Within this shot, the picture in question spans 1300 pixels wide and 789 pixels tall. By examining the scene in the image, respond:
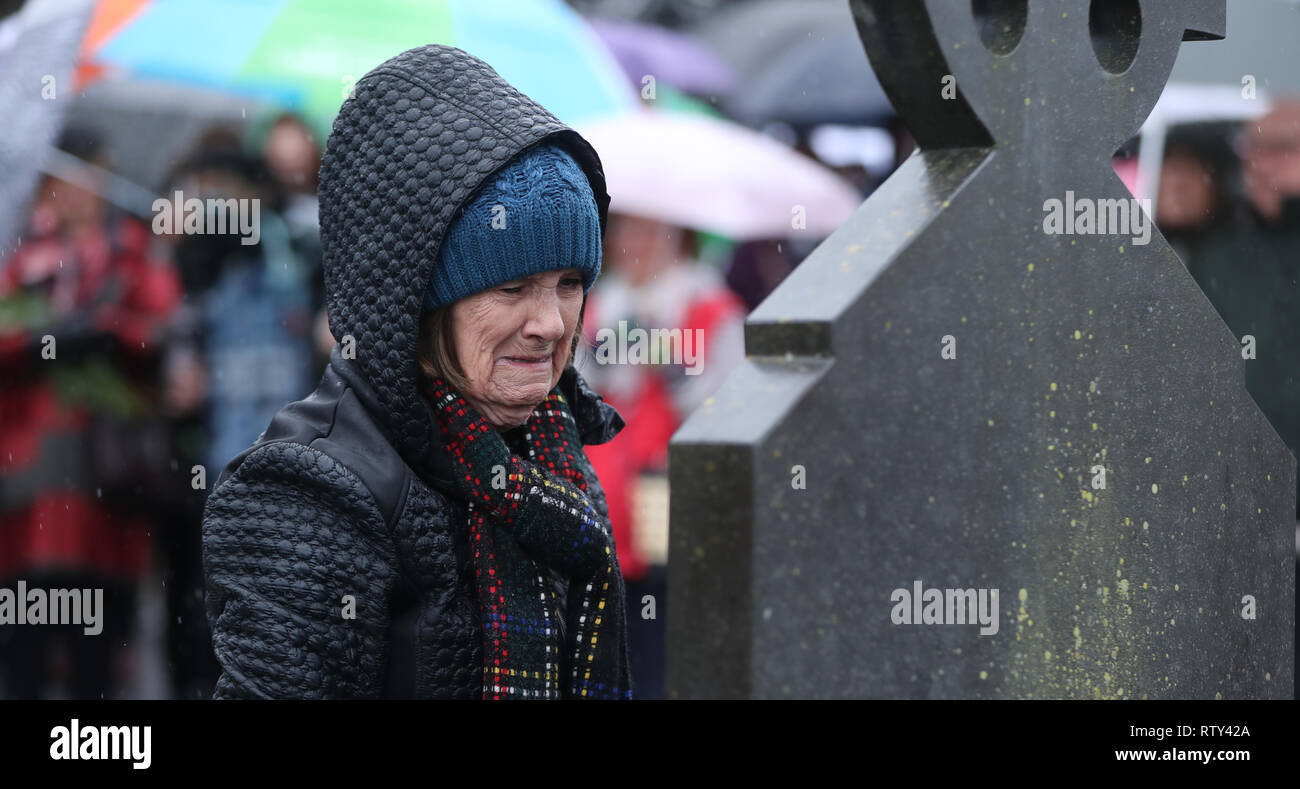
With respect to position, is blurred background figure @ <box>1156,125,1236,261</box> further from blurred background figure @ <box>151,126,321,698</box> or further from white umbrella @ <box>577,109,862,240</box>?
blurred background figure @ <box>151,126,321,698</box>

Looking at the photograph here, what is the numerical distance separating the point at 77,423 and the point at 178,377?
0.42 metres

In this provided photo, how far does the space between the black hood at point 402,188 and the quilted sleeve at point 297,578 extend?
183 millimetres

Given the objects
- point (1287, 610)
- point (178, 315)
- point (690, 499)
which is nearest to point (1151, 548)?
point (1287, 610)

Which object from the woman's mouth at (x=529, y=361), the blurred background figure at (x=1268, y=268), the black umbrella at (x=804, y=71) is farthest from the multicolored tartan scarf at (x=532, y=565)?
the black umbrella at (x=804, y=71)

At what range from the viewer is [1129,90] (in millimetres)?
2828

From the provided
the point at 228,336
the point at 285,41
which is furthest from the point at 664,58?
the point at 228,336

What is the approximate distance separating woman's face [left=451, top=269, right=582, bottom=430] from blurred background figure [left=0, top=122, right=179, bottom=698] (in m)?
3.86

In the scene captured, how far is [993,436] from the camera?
8.46ft

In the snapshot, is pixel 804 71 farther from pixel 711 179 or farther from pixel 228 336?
pixel 228 336

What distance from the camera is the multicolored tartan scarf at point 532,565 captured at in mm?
2637

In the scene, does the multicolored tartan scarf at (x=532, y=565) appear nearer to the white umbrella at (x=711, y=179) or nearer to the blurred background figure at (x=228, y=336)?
the blurred background figure at (x=228, y=336)

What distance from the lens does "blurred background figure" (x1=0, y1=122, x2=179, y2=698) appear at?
20.0 ft
